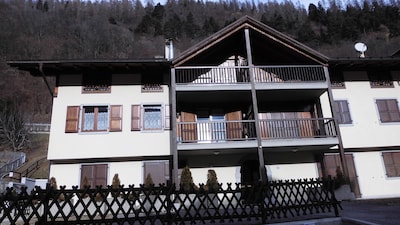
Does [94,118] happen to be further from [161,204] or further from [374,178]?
[374,178]

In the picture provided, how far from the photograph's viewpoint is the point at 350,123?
15.4 m

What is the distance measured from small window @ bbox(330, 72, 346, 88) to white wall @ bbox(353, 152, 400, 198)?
151 inches

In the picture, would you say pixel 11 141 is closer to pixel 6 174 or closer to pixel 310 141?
pixel 6 174

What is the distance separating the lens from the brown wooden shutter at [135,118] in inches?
566

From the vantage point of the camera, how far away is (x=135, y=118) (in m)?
14.5

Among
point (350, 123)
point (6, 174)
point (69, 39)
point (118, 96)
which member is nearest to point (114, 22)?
point (69, 39)

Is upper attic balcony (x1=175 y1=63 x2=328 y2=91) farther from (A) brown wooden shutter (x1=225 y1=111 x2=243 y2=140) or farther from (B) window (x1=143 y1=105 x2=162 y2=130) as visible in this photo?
(A) brown wooden shutter (x1=225 y1=111 x2=243 y2=140)

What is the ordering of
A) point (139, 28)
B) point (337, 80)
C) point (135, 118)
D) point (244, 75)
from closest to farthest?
1. point (135, 118)
2. point (244, 75)
3. point (337, 80)
4. point (139, 28)

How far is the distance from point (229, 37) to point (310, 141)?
22.6 ft

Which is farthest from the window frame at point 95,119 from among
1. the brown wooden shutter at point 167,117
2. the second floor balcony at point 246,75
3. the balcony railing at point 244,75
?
the balcony railing at point 244,75

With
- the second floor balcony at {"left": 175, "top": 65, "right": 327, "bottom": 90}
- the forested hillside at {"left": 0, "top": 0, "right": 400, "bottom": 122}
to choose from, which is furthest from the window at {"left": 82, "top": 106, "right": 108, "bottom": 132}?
the forested hillside at {"left": 0, "top": 0, "right": 400, "bottom": 122}

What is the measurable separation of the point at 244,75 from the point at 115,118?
7069 mm

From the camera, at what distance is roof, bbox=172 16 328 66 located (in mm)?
14594

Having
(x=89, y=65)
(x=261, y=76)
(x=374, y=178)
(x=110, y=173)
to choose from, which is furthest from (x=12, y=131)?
(x=374, y=178)
